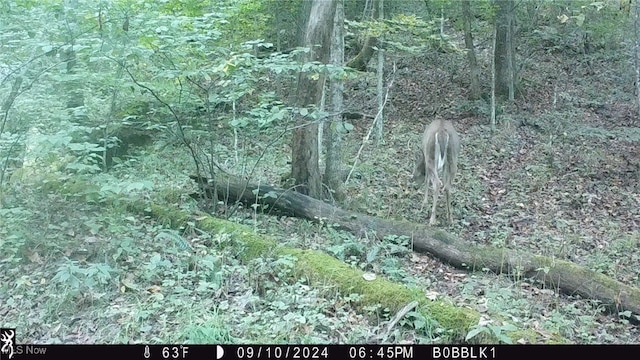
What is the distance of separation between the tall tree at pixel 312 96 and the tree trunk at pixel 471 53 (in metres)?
7.70

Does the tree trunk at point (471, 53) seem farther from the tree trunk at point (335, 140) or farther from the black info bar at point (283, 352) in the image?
the black info bar at point (283, 352)

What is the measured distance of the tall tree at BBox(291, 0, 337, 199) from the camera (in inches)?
340

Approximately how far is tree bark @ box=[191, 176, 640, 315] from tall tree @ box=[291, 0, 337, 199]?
66cm

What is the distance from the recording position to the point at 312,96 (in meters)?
8.92

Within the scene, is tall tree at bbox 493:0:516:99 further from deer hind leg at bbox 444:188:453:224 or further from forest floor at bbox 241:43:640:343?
deer hind leg at bbox 444:188:453:224

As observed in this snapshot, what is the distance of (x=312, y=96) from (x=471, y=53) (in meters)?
8.44

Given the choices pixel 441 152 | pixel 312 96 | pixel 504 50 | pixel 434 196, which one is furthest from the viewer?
pixel 504 50

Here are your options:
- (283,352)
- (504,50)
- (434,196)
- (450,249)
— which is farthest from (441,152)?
(504,50)

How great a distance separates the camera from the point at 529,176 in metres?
11.9

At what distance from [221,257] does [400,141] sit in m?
8.40

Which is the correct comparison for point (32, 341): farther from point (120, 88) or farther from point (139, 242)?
point (120, 88)

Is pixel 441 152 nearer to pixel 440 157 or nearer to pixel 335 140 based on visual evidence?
pixel 440 157

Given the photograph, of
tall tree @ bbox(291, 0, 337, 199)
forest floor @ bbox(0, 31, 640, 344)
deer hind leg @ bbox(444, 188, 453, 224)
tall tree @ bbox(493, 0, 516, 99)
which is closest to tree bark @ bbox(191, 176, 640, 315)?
forest floor @ bbox(0, 31, 640, 344)

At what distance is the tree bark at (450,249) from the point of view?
6441 millimetres
